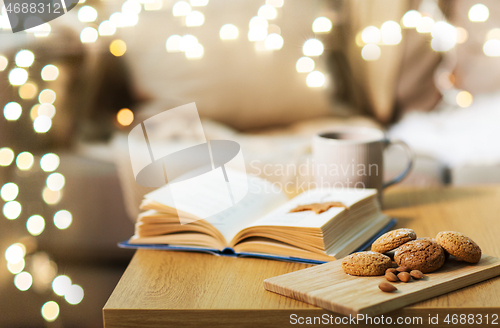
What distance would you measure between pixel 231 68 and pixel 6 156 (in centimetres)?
73

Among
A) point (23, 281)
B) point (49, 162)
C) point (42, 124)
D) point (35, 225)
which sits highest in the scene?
point (42, 124)

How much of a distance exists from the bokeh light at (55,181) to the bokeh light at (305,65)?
81 centimetres

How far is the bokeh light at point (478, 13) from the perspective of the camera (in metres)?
1.28

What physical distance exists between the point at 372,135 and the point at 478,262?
0.34m

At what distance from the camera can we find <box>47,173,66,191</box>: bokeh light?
1.23 meters

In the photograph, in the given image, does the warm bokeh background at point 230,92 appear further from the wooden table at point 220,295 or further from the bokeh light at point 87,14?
the wooden table at point 220,295

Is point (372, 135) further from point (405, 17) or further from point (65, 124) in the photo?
point (65, 124)

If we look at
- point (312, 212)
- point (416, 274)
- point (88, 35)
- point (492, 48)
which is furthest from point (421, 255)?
point (88, 35)

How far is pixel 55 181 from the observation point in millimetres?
1249

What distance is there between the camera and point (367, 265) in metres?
0.50

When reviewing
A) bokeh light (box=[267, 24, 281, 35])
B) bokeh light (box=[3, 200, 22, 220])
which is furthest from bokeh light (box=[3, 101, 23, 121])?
bokeh light (box=[267, 24, 281, 35])

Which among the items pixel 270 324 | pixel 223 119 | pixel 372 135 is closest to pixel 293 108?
pixel 223 119

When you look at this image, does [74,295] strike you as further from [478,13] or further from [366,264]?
[478,13]

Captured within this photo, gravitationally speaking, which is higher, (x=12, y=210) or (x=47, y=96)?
(x=47, y=96)
